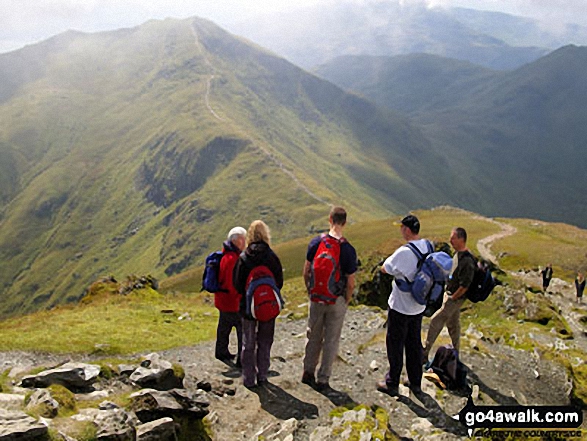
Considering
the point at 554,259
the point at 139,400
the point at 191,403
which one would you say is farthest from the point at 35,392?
the point at 554,259

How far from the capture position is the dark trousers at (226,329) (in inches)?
627

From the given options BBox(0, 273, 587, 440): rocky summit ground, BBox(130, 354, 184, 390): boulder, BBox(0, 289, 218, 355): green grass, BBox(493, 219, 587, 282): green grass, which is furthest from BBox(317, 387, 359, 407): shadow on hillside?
BBox(493, 219, 587, 282): green grass

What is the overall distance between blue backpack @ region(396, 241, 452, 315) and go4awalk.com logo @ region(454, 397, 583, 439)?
299 cm

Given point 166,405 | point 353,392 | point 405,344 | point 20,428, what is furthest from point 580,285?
point 20,428

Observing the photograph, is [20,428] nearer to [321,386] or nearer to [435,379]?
[321,386]

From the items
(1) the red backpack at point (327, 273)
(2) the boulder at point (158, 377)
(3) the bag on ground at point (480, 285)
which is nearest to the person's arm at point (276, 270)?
(1) the red backpack at point (327, 273)

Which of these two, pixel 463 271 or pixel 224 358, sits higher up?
pixel 463 271

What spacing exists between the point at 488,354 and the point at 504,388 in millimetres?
3036

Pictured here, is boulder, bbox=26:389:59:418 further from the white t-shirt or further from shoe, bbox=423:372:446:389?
shoe, bbox=423:372:446:389

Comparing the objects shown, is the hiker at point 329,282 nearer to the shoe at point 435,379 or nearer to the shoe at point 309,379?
the shoe at point 309,379

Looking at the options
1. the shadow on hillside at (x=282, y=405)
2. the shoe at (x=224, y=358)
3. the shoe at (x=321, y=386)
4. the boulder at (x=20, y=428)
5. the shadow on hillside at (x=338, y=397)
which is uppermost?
the boulder at (x=20, y=428)

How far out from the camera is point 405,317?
40.7 ft

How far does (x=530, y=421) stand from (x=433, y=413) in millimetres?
2468

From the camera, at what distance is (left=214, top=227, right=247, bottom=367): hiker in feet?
48.9
